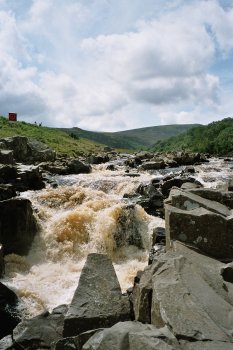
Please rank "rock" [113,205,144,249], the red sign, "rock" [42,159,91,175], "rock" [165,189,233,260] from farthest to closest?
1. the red sign
2. "rock" [42,159,91,175]
3. "rock" [113,205,144,249]
4. "rock" [165,189,233,260]

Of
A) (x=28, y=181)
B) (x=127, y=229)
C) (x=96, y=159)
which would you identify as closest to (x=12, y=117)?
(x=96, y=159)

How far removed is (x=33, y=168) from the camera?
37.1 m

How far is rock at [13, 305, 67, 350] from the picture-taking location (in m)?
9.75

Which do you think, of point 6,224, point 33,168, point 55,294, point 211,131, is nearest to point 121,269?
point 55,294

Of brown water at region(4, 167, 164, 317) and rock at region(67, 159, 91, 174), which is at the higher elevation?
rock at region(67, 159, 91, 174)

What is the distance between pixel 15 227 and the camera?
21.1m

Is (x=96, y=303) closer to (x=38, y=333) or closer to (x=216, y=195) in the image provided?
(x=38, y=333)

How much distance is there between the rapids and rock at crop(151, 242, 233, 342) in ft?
25.6

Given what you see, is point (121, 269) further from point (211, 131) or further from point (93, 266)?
point (211, 131)

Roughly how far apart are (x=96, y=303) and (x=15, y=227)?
42.6 feet

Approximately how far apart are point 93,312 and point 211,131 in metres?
162

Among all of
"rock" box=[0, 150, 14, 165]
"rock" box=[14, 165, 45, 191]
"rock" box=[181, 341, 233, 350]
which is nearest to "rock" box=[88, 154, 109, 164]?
"rock" box=[0, 150, 14, 165]

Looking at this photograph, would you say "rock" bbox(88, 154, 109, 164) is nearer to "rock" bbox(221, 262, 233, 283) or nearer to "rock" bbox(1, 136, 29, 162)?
"rock" bbox(1, 136, 29, 162)

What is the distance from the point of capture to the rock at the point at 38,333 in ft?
32.0
